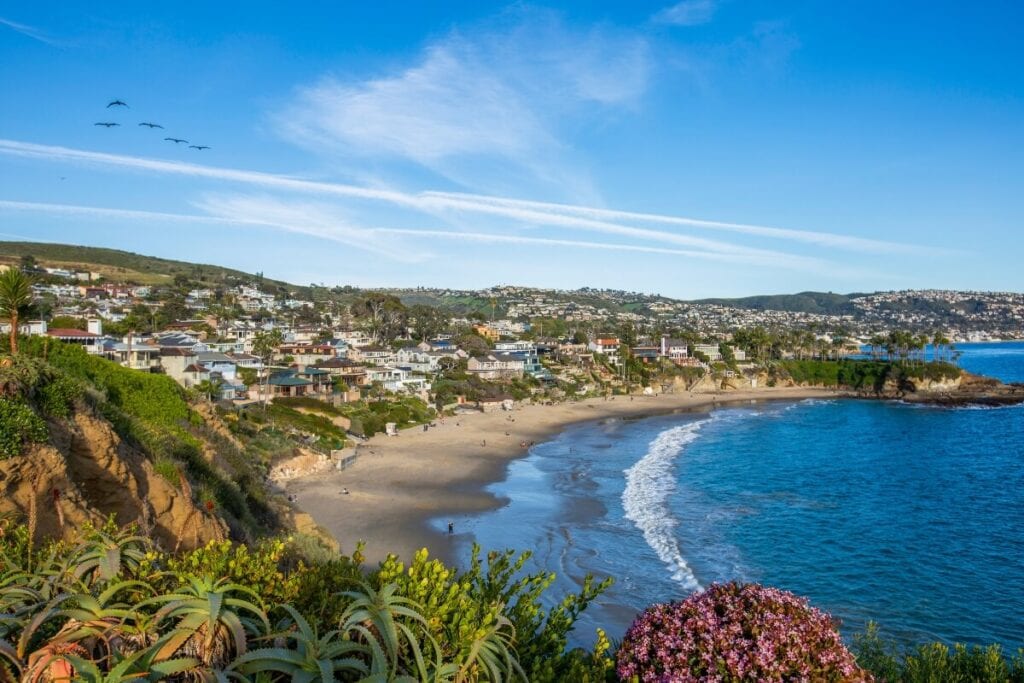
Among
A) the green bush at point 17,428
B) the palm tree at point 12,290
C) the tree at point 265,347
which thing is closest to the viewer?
the green bush at point 17,428

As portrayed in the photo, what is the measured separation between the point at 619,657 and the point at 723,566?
21.7m

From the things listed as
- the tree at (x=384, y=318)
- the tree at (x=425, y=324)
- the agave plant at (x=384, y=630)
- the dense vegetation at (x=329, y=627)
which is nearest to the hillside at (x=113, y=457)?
the dense vegetation at (x=329, y=627)

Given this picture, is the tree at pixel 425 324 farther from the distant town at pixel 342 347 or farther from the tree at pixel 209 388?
the tree at pixel 209 388

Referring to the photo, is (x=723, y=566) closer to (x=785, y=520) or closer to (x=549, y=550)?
(x=549, y=550)

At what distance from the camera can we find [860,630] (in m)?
21.0

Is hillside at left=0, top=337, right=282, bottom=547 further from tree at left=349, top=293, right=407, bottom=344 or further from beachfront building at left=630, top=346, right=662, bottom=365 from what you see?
beachfront building at left=630, top=346, right=662, bottom=365

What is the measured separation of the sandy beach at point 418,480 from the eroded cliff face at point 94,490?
12368 millimetres

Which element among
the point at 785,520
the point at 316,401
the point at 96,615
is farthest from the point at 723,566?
the point at 316,401

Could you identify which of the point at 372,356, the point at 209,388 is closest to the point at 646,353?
the point at 372,356

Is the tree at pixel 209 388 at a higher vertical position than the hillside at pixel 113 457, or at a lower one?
lower

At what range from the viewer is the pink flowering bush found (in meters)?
6.64

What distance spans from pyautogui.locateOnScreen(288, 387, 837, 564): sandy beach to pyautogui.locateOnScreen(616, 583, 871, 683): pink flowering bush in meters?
20.9

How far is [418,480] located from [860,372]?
99.4 metres

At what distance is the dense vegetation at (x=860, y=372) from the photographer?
4318 inches
